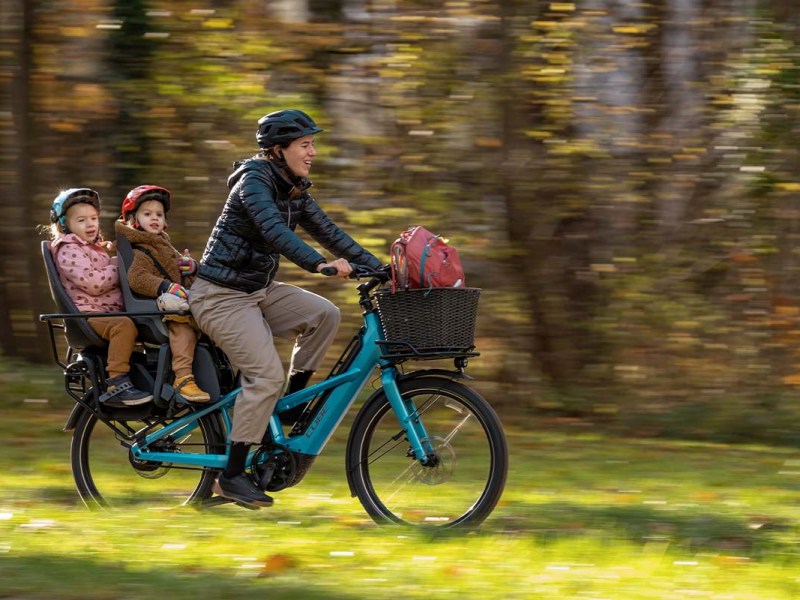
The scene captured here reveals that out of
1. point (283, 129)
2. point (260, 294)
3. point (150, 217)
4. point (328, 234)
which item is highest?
point (283, 129)

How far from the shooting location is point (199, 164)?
34.7 feet

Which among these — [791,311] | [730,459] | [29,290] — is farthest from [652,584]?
[29,290]

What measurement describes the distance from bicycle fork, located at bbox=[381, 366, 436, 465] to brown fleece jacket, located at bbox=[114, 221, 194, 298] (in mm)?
1242

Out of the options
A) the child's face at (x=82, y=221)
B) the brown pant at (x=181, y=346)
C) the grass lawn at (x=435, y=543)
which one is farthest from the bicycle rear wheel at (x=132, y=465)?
the child's face at (x=82, y=221)

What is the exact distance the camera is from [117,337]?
6297 mm

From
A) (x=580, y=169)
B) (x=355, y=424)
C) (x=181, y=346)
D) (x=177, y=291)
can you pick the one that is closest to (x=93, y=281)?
(x=177, y=291)

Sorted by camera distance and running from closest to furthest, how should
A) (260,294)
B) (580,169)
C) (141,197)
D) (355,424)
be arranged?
(355,424), (260,294), (141,197), (580,169)

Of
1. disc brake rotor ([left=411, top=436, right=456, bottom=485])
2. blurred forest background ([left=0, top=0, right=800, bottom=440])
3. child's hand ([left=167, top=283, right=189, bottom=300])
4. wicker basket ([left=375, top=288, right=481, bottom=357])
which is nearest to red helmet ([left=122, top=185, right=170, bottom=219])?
child's hand ([left=167, top=283, right=189, bottom=300])

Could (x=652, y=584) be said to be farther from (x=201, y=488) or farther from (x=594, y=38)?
(x=594, y=38)

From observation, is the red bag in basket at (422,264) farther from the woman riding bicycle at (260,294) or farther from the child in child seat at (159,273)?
the child in child seat at (159,273)

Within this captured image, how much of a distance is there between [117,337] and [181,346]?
1.03ft

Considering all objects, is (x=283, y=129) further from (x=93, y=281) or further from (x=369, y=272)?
(x=93, y=281)

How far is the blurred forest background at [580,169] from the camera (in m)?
9.77

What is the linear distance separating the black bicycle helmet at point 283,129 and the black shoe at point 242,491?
160 centimetres
